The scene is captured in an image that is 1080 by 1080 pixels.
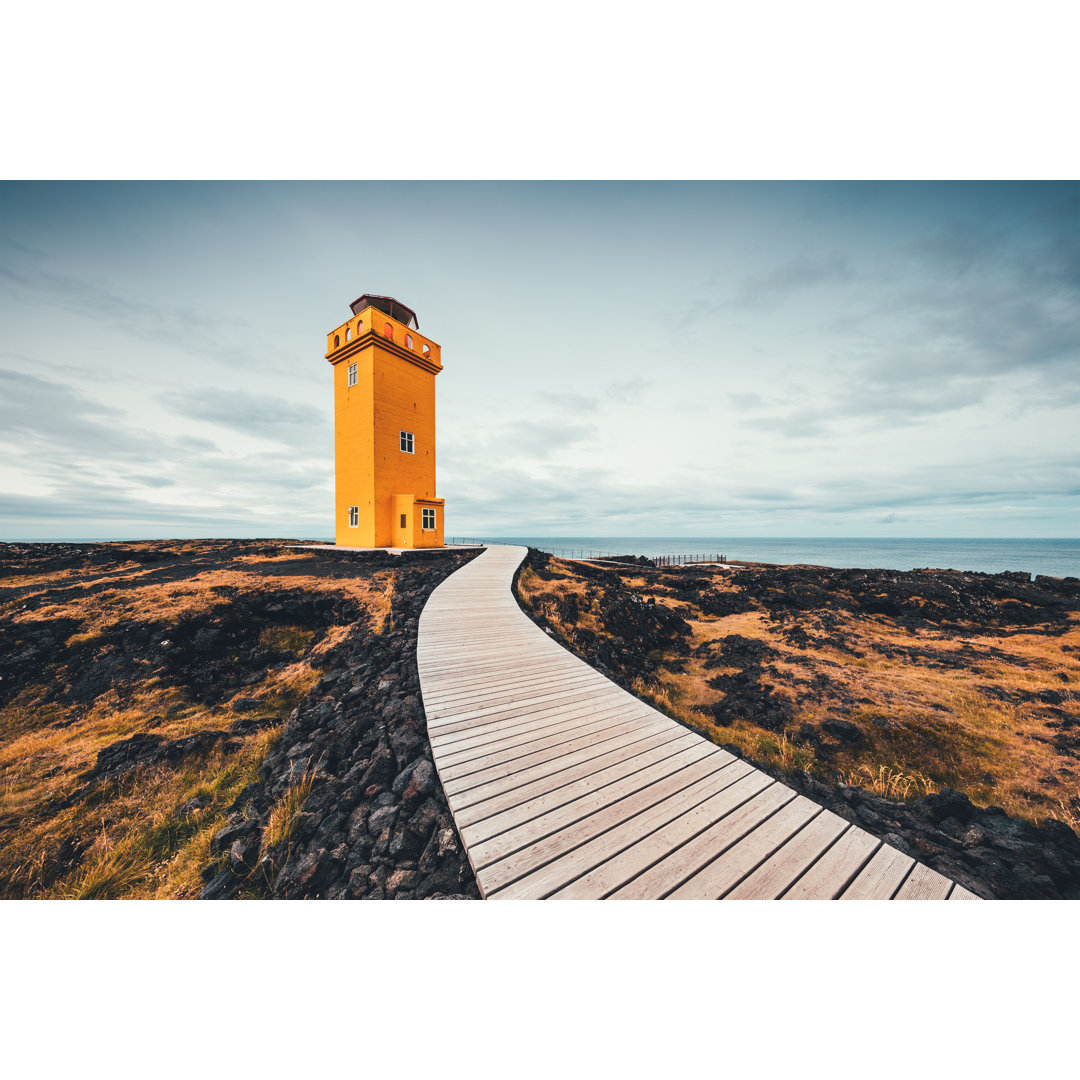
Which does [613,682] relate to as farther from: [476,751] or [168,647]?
[168,647]

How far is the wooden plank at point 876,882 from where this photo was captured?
113 inches

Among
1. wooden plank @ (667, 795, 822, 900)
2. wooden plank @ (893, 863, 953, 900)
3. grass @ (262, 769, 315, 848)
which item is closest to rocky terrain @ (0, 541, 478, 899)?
grass @ (262, 769, 315, 848)

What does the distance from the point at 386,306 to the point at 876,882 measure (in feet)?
88.7

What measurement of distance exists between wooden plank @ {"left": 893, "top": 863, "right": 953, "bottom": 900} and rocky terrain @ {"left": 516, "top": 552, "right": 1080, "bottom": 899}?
0.45 meters

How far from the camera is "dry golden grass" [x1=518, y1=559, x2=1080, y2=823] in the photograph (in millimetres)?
6121

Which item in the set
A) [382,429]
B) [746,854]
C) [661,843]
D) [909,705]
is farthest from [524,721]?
[382,429]

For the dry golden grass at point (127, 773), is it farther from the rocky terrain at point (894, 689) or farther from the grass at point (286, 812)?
the rocky terrain at point (894, 689)

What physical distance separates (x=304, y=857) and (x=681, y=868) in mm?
3435

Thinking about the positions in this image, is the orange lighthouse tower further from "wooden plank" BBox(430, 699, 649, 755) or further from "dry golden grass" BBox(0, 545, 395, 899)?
"wooden plank" BBox(430, 699, 649, 755)

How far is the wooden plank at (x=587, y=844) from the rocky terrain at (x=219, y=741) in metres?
0.41

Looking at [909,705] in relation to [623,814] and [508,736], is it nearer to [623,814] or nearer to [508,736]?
[623,814]

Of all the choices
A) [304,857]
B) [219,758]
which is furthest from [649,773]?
[219,758]

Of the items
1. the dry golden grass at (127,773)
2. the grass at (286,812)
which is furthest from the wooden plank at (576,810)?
the dry golden grass at (127,773)

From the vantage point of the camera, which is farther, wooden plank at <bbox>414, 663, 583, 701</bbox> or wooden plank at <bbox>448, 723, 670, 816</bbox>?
wooden plank at <bbox>414, 663, 583, 701</bbox>
